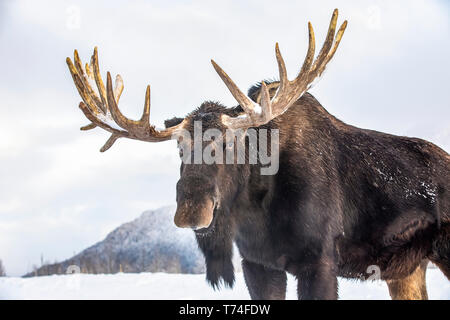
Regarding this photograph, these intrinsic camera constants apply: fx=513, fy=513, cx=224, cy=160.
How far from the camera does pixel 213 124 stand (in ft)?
15.3

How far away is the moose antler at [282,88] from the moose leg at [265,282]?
148cm

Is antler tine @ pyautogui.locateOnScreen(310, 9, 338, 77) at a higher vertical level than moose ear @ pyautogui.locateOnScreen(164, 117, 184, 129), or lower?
higher

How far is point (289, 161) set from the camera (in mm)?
4848

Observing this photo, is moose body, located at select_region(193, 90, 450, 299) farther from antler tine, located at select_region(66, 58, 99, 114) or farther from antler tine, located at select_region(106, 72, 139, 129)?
antler tine, located at select_region(66, 58, 99, 114)

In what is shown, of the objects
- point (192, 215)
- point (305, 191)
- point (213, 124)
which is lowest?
point (192, 215)

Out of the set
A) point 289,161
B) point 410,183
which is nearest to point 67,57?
point 289,161

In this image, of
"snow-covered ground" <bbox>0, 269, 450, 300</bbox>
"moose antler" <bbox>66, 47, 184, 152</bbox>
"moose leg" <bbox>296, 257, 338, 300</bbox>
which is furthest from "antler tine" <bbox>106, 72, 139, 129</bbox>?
"snow-covered ground" <bbox>0, 269, 450, 300</bbox>

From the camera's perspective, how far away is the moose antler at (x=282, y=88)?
183 inches

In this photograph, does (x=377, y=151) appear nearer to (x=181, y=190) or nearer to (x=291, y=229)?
(x=291, y=229)

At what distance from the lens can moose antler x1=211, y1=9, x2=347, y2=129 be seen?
4.66 metres

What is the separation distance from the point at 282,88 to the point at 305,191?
0.99 metres

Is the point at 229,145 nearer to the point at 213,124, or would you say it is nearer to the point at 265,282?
the point at 213,124

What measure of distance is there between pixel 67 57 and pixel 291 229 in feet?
8.94

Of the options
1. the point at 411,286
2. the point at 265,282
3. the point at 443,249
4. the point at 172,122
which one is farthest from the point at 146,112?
the point at 411,286
